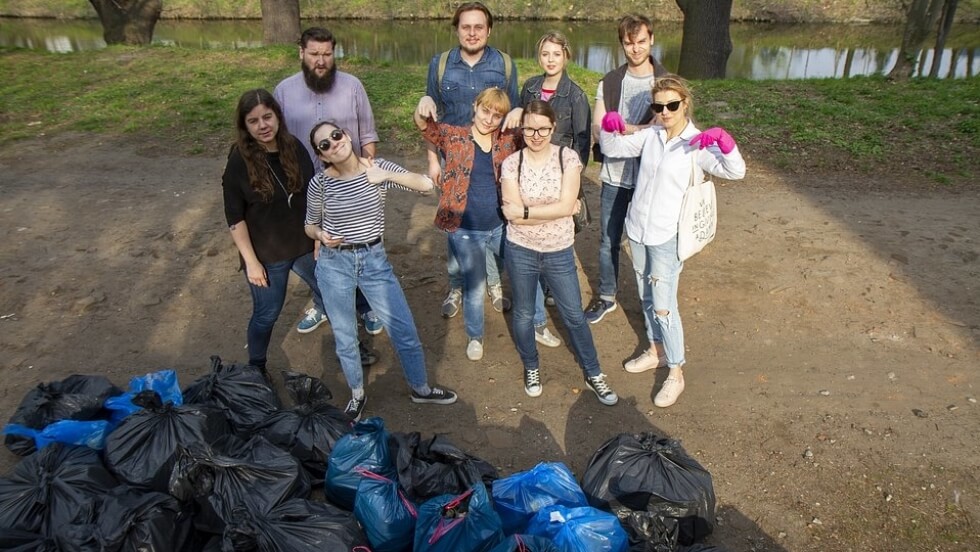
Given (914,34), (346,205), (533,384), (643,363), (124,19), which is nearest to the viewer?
(346,205)

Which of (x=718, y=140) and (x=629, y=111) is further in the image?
(x=629, y=111)

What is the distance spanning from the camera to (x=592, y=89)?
9.75 meters

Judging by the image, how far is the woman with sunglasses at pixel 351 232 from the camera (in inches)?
114

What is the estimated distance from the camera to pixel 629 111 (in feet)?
12.1

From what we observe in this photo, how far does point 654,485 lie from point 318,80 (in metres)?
2.73

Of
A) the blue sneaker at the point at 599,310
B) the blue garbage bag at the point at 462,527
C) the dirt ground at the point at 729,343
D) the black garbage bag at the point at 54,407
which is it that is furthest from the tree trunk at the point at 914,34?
the black garbage bag at the point at 54,407

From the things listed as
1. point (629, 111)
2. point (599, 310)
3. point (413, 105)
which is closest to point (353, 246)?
point (629, 111)

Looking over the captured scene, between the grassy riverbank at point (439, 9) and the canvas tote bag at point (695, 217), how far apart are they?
22.4 m

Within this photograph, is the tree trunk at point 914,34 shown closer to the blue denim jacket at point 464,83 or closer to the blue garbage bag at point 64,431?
the blue denim jacket at point 464,83

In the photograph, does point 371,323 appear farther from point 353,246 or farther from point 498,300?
point 353,246

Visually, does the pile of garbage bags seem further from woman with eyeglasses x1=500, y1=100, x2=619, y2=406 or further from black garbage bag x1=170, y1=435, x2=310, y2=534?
woman with eyeglasses x1=500, y1=100, x2=619, y2=406

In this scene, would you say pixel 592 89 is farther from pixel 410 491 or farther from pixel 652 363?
pixel 410 491

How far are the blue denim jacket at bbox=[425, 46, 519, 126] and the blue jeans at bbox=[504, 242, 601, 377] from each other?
1.01m

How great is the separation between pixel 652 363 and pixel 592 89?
22.7ft
